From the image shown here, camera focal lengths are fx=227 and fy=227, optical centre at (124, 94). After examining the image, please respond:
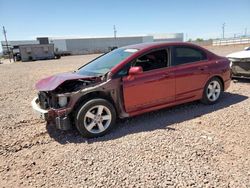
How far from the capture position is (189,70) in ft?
16.5

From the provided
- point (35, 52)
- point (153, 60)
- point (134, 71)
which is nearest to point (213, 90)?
point (153, 60)

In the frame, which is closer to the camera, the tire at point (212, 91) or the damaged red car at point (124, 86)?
the damaged red car at point (124, 86)

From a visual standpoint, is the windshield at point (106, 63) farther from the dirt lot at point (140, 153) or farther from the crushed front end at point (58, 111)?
the dirt lot at point (140, 153)

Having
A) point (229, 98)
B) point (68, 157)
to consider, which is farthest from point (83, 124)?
point (229, 98)

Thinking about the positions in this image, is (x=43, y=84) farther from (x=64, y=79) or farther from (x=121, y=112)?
(x=121, y=112)

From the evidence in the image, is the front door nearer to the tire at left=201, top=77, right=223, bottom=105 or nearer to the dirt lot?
the dirt lot

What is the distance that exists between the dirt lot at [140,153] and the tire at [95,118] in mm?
148

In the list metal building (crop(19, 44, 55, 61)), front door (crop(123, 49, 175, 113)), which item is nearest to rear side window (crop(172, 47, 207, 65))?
front door (crop(123, 49, 175, 113))

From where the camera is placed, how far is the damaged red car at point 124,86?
395 centimetres

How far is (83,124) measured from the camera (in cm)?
396

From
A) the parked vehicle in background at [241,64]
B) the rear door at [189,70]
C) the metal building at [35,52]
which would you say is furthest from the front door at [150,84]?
the metal building at [35,52]

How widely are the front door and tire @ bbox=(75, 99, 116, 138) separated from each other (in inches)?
15.3

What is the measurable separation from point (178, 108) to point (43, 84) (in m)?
3.10

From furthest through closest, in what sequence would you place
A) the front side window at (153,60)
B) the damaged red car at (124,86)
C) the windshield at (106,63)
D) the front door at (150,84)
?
1. the front side window at (153,60)
2. the windshield at (106,63)
3. the front door at (150,84)
4. the damaged red car at (124,86)
